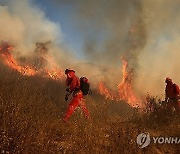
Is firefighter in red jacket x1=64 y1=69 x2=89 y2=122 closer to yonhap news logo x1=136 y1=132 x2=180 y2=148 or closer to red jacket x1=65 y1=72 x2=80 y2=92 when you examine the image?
red jacket x1=65 y1=72 x2=80 y2=92

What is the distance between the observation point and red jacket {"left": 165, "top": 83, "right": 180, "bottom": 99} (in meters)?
10.2

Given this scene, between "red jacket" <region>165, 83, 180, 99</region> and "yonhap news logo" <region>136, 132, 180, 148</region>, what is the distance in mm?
3848

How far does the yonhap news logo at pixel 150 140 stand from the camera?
5.83m

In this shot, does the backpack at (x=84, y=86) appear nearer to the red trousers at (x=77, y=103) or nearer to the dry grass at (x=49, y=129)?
the red trousers at (x=77, y=103)

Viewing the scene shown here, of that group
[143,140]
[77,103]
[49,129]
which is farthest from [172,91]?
[49,129]

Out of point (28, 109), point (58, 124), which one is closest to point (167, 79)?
point (58, 124)

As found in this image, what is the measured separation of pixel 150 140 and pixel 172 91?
15.1 feet

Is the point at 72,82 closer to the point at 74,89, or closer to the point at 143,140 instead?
the point at 74,89

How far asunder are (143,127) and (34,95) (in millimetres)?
2778

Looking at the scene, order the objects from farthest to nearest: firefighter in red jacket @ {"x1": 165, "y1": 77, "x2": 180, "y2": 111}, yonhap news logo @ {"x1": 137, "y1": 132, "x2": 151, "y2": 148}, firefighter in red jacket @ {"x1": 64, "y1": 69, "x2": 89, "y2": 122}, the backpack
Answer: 1. firefighter in red jacket @ {"x1": 165, "y1": 77, "x2": 180, "y2": 111}
2. the backpack
3. firefighter in red jacket @ {"x1": 64, "y1": 69, "x2": 89, "y2": 122}
4. yonhap news logo @ {"x1": 137, "y1": 132, "x2": 151, "y2": 148}

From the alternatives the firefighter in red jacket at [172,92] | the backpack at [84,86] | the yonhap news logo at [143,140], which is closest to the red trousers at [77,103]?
the backpack at [84,86]

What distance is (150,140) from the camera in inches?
244

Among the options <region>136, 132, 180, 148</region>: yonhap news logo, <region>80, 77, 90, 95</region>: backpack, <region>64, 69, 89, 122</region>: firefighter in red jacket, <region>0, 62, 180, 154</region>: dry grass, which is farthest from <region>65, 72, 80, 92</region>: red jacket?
<region>136, 132, 180, 148</region>: yonhap news logo

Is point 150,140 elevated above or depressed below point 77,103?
below
